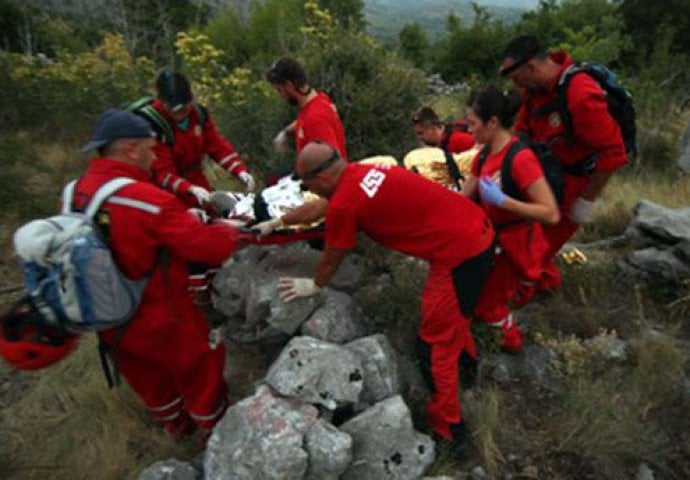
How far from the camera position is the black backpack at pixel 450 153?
3.67 metres

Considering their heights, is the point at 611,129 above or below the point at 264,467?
above

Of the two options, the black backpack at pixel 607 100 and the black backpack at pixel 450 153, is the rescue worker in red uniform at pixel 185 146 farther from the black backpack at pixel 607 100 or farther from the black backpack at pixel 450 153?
the black backpack at pixel 607 100

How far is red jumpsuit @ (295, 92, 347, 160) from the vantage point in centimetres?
351

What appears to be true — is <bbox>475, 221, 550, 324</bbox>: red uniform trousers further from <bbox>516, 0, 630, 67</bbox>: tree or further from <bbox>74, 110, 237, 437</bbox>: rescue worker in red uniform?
<bbox>516, 0, 630, 67</bbox>: tree

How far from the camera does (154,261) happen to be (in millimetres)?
2428

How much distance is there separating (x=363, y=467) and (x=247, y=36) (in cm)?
1626

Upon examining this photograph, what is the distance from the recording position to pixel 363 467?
8.27ft

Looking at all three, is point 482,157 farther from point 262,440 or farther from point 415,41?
point 415,41

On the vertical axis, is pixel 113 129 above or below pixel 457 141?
above

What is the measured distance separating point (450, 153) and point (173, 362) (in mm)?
2477

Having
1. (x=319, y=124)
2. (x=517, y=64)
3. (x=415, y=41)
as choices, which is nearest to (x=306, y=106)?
(x=319, y=124)

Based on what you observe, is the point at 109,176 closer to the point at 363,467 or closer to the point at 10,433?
the point at 363,467

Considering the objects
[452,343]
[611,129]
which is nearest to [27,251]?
[452,343]

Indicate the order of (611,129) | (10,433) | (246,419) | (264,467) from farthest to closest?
(10,433) < (611,129) < (246,419) < (264,467)
